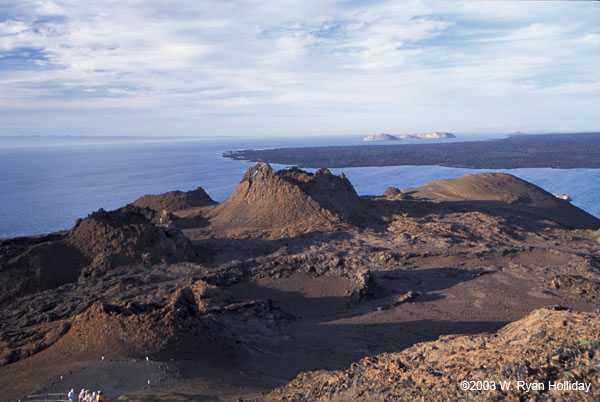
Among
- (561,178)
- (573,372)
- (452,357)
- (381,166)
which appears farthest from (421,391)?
(381,166)

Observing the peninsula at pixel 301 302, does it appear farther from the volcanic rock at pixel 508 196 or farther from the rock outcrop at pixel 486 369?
the volcanic rock at pixel 508 196

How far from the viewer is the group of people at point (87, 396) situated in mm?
7617

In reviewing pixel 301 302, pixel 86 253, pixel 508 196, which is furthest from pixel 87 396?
pixel 508 196

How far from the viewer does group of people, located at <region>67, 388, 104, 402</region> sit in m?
7.62

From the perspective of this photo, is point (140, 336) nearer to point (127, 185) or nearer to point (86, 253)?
point (86, 253)

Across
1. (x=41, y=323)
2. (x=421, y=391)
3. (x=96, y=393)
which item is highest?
(x=421, y=391)

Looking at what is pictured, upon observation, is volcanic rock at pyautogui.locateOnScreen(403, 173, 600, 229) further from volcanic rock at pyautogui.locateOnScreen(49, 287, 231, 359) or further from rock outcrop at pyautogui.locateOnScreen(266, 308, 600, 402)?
volcanic rock at pyautogui.locateOnScreen(49, 287, 231, 359)

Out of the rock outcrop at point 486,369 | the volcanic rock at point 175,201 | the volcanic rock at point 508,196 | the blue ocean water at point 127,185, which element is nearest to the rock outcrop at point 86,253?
the rock outcrop at point 486,369

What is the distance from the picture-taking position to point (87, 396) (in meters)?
7.75

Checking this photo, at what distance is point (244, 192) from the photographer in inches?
1192

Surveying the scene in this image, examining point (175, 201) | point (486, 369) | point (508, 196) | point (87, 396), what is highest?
point (486, 369)

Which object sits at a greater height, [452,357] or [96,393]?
[452,357]

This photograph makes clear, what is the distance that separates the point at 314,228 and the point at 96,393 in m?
18.4

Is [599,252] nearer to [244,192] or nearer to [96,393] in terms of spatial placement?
[244,192]
